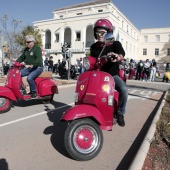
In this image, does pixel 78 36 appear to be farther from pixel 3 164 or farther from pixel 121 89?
pixel 3 164

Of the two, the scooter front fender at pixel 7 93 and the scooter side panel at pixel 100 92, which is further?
the scooter front fender at pixel 7 93

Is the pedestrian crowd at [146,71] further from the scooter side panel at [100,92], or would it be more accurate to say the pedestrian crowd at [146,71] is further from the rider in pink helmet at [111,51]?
the scooter side panel at [100,92]

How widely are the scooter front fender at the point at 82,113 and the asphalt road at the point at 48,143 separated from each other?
0.55m

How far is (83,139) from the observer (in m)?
3.19

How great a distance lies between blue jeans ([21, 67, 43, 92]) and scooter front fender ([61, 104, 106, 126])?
315 centimetres

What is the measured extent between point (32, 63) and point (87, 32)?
44.8 metres

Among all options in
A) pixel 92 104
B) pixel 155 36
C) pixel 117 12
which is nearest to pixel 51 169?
pixel 92 104

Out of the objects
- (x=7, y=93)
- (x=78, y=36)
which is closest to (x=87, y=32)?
(x=78, y=36)

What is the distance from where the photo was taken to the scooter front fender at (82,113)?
3152 mm

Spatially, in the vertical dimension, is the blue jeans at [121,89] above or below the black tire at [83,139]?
above

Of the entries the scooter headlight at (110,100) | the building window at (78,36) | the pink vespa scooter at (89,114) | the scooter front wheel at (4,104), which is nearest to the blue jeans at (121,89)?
the pink vespa scooter at (89,114)

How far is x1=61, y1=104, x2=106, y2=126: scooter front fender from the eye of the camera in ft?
10.3

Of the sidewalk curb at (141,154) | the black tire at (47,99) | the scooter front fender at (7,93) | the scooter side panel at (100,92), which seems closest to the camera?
the sidewalk curb at (141,154)

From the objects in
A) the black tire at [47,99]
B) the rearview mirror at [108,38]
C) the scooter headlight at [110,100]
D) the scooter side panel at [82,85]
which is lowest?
the black tire at [47,99]
